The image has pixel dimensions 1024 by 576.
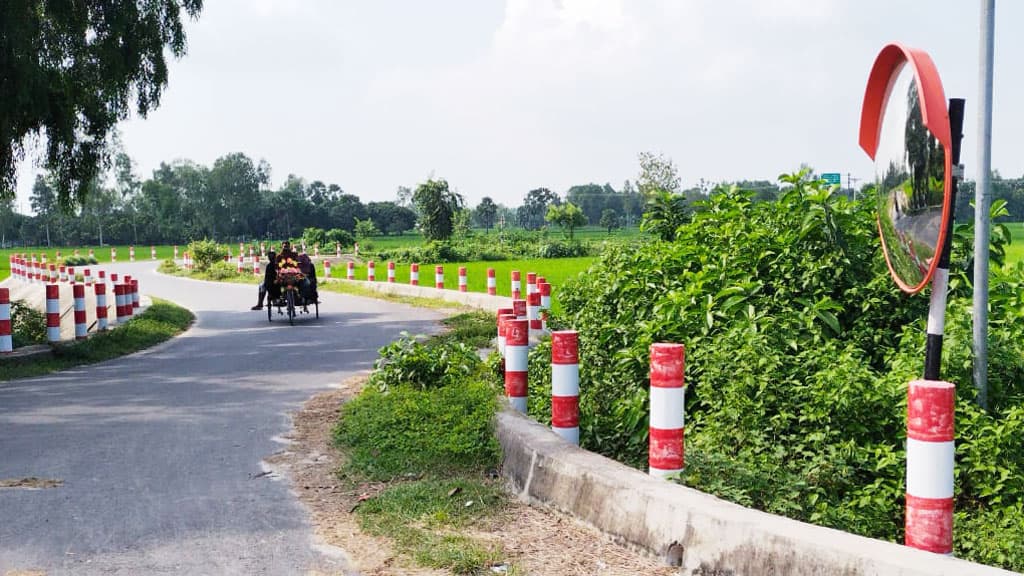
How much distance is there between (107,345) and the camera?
13961 mm

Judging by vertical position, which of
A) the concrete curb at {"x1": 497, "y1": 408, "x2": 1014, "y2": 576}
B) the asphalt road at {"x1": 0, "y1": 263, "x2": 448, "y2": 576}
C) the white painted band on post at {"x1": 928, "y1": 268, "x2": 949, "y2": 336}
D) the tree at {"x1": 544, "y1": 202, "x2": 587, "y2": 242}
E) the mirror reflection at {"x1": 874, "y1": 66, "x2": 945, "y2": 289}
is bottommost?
the asphalt road at {"x1": 0, "y1": 263, "x2": 448, "y2": 576}

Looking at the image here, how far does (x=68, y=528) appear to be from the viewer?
5133mm

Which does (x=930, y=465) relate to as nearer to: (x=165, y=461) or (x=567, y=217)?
(x=165, y=461)

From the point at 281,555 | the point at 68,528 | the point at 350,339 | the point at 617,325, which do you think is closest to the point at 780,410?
the point at 617,325

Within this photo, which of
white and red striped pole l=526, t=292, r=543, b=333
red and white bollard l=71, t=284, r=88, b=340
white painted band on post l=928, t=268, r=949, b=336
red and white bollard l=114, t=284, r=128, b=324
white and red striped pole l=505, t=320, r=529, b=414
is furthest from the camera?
red and white bollard l=114, t=284, r=128, b=324

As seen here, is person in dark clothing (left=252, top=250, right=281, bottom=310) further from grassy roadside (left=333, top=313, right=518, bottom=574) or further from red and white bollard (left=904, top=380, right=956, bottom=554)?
red and white bollard (left=904, top=380, right=956, bottom=554)

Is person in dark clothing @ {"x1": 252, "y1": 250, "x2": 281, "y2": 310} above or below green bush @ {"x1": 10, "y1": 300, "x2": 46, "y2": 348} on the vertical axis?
above

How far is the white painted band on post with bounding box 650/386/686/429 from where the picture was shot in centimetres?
493

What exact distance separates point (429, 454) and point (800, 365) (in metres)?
2.48

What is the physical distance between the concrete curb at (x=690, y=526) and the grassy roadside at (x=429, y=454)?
37 cm

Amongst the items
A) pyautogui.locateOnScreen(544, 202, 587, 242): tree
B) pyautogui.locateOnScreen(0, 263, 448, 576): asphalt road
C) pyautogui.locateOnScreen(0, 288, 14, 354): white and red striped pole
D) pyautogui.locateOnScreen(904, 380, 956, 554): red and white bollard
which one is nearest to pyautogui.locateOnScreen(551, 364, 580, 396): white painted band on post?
pyautogui.locateOnScreen(0, 263, 448, 576): asphalt road

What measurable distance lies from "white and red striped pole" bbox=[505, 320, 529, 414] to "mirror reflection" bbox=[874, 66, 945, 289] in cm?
281

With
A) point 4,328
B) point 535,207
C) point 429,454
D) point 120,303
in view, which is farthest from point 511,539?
point 535,207

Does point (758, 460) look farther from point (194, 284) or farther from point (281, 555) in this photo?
point (194, 284)
